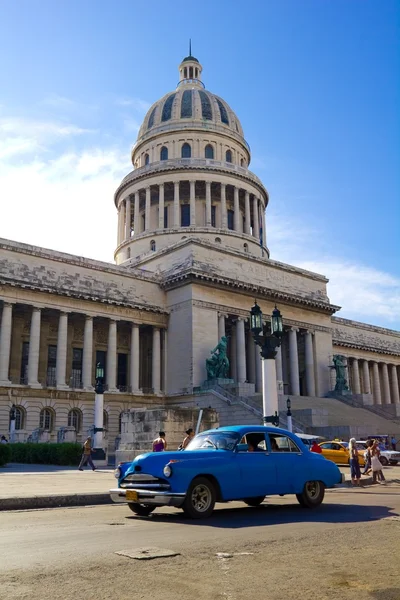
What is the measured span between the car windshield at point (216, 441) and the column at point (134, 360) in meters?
35.6

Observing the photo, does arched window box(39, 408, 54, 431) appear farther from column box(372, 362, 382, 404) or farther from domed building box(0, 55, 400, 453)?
column box(372, 362, 382, 404)

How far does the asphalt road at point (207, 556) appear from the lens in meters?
5.54

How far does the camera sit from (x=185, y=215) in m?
67.3

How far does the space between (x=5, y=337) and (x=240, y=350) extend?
761 inches

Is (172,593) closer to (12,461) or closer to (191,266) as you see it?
(12,461)

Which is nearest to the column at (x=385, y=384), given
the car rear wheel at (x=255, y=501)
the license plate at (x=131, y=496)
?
the car rear wheel at (x=255, y=501)

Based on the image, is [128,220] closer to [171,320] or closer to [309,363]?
[171,320]

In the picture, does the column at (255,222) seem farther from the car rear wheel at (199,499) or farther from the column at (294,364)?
the car rear wheel at (199,499)

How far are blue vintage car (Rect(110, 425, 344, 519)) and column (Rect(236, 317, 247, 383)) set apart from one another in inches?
1440

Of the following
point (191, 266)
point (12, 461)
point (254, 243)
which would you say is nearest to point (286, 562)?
point (12, 461)

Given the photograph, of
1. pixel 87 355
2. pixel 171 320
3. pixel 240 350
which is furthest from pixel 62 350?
pixel 240 350

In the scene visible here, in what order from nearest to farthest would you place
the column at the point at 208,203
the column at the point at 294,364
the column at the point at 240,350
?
the column at the point at 240,350
the column at the point at 294,364
the column at the point at 208,203

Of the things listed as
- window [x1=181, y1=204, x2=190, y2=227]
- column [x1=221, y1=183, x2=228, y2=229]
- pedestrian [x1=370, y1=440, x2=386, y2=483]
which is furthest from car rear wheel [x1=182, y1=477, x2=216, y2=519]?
window [x1=181, y1=204, x2=190, y2=227]

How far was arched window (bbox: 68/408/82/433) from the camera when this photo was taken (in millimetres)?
43406
